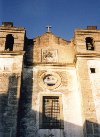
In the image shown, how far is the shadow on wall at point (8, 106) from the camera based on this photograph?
12891 millimetres

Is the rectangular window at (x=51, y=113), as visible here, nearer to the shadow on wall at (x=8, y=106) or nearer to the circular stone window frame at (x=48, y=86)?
the circular stone window frame at (x=48, y=86)

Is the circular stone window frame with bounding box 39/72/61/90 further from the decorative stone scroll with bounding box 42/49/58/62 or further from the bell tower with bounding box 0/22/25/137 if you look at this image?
the bell tower with bounding box 0/22/25/137

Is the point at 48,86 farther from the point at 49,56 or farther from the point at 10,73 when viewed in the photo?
the point at 49,56

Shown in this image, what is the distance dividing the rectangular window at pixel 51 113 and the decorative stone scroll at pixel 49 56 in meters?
2.66

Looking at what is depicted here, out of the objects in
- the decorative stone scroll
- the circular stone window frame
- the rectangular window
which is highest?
the decorative stone scroll

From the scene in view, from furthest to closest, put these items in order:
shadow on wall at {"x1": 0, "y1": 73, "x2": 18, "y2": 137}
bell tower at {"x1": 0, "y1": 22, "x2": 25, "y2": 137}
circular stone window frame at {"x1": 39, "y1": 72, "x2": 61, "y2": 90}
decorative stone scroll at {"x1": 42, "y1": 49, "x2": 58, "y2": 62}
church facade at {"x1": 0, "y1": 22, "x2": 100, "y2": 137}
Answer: decorative stone scroll at {"x1": 42, "y1": 49, "x2": 58, "y2": 62} < circular stone window frame at {"x1": 39, "y1": 72, "x2": 61, "y2": 90} < church facade at {"x1": 0, "y1": 22, "x2": 100, "y2": 137} < bell tower at {"x1": 0, "y1": 22, "x2": 25, "y2": 137} < shadow on wall at {"x1": 0, "y1": 73, "x2": 18, "y2": 137}

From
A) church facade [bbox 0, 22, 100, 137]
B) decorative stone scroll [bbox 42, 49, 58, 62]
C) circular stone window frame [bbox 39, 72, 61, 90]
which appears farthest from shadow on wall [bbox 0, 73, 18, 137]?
decorative stone scroll [bbox 42, 49, 58, 62]

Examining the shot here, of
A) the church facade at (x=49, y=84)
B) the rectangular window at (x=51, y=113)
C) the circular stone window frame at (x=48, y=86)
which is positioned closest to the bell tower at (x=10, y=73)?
the church facade at (x=49, y=84)

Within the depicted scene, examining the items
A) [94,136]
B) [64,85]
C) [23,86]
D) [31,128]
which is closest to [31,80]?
[23,86]

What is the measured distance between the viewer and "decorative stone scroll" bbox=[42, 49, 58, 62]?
1681 cm

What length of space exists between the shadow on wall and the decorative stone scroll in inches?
102

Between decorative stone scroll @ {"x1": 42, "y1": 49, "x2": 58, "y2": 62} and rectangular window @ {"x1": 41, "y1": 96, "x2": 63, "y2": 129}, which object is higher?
decorative stone scroll @ {"x1": 42, "y1": 49, "x2": 58, "y2": 62}

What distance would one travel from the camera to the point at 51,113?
47.5ft

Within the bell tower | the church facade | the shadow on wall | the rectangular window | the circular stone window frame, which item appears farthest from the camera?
the circular stone window frame
